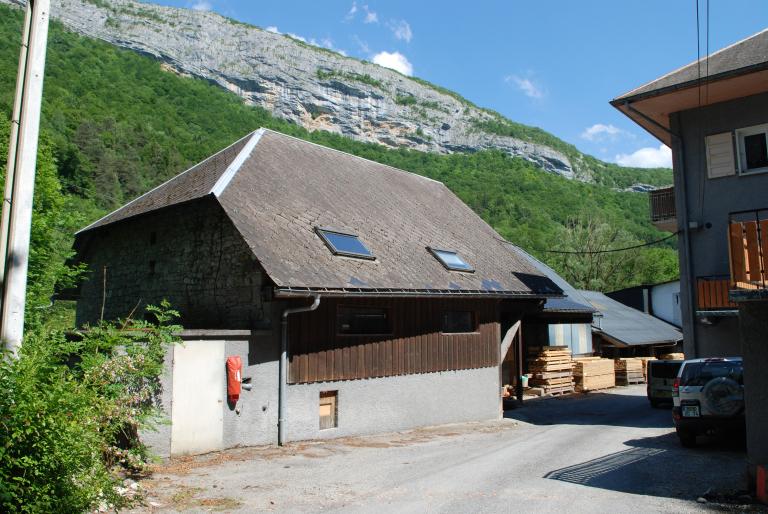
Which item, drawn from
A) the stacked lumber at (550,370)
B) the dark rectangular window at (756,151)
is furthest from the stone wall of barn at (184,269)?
the stacked lumber at (550,370)

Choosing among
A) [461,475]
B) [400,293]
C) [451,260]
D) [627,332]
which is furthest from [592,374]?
[461,475]

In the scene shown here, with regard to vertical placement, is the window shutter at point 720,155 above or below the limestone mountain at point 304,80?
below

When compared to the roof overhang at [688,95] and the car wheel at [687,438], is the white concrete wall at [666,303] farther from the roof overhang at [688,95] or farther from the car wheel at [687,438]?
the car wheel at [687,438]

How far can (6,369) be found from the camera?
5512 millimetres

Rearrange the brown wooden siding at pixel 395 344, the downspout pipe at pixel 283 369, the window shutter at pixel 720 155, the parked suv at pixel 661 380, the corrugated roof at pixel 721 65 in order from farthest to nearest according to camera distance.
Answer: the parked suv at pixel 661 380, the window shutter at pixel 720 155, the corrugated roof at pixel 721 65, the brown wooden siding at pixel 395 344, the downspout pipe at pixel 283 369

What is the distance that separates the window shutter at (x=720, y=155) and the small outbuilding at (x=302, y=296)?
5508 mm

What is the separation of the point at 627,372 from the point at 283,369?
2209 centimetres

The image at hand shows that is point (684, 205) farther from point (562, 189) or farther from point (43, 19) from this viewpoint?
point (562, 189)

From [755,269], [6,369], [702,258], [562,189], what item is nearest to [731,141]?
[702,258]

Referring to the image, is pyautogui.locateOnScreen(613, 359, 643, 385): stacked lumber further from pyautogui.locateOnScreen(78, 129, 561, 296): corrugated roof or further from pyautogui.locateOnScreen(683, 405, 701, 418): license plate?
pyautogui.locateOnScreen(683, 405, 701, 418): license plate

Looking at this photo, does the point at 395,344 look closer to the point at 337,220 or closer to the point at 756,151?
the point at 337,220

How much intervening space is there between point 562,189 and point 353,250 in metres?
63.6

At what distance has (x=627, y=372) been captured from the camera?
1129 inches

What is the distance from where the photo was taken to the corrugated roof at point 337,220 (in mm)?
12250
